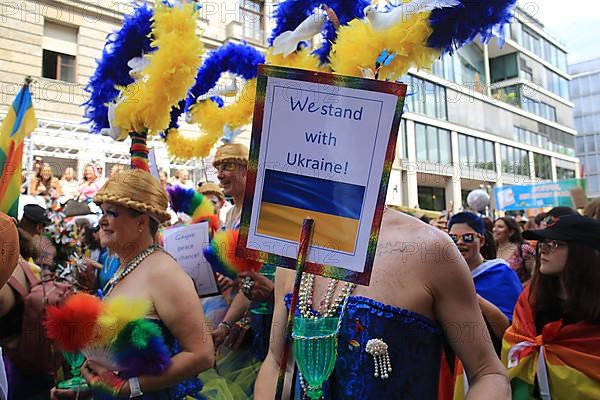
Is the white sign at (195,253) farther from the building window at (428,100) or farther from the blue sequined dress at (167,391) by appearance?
the building window at (428,100)

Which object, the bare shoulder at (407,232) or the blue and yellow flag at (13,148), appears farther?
the blue and yellow flag at (13,148)

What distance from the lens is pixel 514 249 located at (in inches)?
191

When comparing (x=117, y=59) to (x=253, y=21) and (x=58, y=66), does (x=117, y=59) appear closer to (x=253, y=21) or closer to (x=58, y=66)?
(x=58, y=66)

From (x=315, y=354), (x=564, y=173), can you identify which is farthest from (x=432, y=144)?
(x=315, y=354)

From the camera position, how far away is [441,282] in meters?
1.42

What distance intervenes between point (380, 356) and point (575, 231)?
183 cm

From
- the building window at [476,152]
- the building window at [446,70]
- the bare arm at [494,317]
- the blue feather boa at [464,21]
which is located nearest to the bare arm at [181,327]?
the blue feather boa at [464,21]

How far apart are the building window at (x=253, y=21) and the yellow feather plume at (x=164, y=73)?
11.7 m

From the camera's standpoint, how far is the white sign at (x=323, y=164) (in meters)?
1.29

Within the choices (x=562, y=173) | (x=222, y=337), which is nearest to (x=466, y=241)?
(x=222, y=337)

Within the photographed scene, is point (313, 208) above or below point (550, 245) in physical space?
above

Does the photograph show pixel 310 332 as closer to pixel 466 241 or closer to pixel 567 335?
pixel 567 335

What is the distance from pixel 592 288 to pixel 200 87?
140 inches

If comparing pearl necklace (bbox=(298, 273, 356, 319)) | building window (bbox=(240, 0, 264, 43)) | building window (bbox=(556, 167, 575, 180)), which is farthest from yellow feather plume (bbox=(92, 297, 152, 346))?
building window (bbox=(556, 167, 575, 180))
